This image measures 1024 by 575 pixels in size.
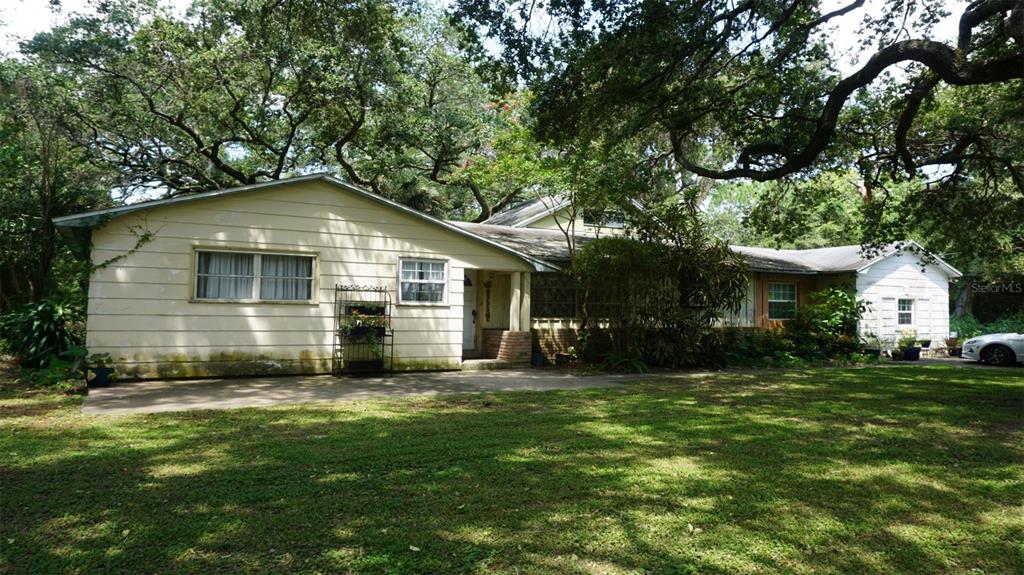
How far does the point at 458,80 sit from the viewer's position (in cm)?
2384

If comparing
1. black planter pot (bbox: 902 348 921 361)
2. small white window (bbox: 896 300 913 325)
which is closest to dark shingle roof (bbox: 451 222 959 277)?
small white window (bbox: 896 300 913 325)

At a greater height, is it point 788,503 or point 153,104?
point 153,104

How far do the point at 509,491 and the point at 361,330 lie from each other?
8060mm

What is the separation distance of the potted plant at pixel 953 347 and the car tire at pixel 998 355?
335cm

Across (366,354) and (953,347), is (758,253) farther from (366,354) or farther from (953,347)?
(366,354)

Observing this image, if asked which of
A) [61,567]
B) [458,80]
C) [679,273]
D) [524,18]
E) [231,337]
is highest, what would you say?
[458,80]

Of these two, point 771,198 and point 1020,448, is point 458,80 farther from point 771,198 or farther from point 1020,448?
point 1020,448

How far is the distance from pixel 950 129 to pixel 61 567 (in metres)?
15.3

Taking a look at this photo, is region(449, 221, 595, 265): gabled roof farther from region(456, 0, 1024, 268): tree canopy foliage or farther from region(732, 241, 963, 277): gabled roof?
region(732, 241, 963, 277): gabled roof

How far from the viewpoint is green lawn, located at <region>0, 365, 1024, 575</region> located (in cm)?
324

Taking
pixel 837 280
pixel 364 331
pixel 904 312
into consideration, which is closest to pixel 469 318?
pixel 364 331

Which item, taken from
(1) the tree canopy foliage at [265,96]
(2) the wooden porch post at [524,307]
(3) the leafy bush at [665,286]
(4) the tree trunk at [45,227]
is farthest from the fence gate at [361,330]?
(4) the tree trunk at [45,227]

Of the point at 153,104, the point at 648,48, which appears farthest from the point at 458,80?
the point at 648,48

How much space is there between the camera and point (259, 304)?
1139cm
